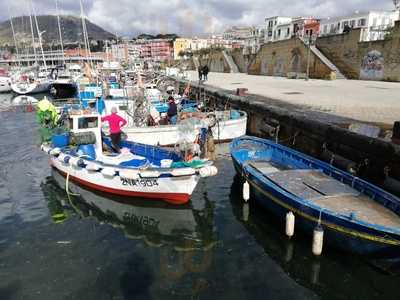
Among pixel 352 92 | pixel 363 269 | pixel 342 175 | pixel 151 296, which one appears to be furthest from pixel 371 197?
pixel 352 92

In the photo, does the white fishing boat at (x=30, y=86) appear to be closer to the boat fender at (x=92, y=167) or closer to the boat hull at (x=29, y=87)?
the boat hull at (x=29, y=87)

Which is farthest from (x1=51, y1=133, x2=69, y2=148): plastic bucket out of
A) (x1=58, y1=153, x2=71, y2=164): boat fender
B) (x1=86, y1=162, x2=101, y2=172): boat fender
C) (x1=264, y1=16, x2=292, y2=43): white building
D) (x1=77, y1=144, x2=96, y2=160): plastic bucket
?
(x1=264, y1=16, x2=292, y2=43): white building

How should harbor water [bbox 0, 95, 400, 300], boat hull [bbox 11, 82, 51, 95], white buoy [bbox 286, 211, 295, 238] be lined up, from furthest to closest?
boat hull [bbox 11, 82, 51, 95], white buoy [bbox 286, 211, 295, 238], harbor water [bbox 0, 95, 400, 300]

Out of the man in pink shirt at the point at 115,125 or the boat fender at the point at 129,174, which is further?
the man in pink shirt at the point at 115,125

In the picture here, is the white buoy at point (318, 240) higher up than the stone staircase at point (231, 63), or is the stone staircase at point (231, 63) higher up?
the stone staircase at point (231, 63)

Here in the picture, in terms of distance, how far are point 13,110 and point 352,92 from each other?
28.5 m

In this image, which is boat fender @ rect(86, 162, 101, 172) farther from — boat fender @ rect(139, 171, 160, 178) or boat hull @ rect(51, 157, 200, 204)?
boat fender @ rect(139, 171, 160, 178)

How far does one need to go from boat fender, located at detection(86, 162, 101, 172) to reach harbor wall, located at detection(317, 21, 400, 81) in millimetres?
23728

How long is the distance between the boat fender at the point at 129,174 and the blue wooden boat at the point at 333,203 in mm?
3134

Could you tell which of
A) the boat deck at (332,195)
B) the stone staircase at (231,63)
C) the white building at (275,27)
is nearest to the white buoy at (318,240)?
the boat deck at (332,195)

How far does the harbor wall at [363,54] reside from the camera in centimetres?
2397

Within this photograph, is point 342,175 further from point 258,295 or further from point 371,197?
point 258,295

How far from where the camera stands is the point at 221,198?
9.96 m

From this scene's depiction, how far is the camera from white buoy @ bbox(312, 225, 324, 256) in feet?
21.2
